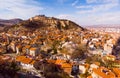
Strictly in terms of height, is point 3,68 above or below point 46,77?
above

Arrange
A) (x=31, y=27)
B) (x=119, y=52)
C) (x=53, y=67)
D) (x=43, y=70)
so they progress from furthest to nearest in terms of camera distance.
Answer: (x=31, y=27) → (x=119, y=52) → (x=53, y=67) → (x=43, y=70)

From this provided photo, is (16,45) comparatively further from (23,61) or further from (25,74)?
(25,74)

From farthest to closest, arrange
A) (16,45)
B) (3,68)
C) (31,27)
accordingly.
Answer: (31,27) < (16,45) < (3,68)

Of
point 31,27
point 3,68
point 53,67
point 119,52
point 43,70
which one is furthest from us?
point 31,27

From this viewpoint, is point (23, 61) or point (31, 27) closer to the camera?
point (23, 61)

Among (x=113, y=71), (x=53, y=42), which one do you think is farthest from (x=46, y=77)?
(x=53, y=42)

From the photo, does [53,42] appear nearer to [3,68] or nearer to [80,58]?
[80,58]

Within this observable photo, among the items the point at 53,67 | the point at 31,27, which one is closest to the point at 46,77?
the point at 53,67

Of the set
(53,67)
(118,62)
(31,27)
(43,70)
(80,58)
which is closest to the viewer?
(43,70)

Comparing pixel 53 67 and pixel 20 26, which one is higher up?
pixel 20 26
